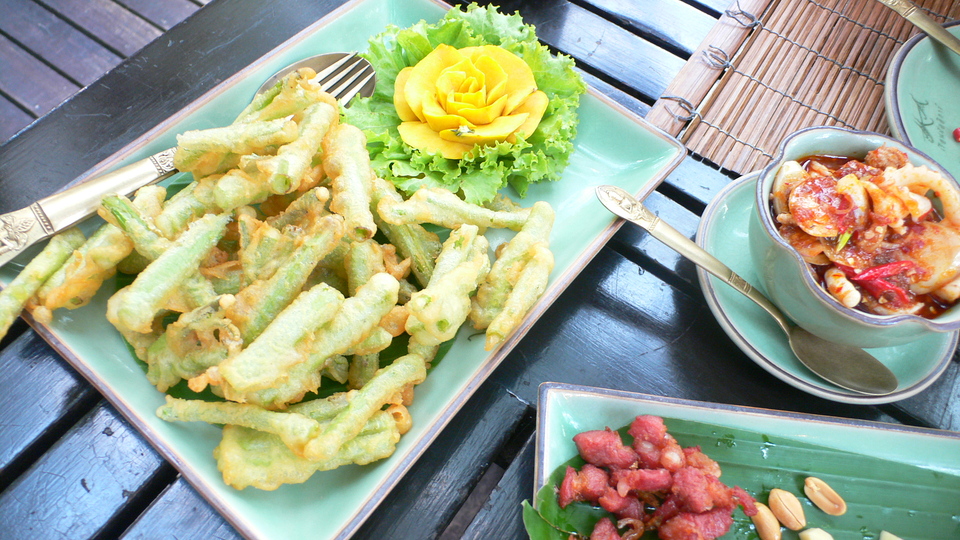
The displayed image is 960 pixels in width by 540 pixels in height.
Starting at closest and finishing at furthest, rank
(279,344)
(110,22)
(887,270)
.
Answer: (279,344) → (887,270) → (110,22)

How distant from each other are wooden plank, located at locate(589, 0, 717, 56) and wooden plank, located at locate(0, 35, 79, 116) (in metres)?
3.01

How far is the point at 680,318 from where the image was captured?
6.00ft

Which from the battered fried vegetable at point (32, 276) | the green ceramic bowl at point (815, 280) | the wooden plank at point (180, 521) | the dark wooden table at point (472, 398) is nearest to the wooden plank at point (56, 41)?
the dark wooden table at point (472, 398)

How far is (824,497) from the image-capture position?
1462 mm

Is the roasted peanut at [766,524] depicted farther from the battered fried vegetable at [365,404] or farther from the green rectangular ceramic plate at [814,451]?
the battered fried vegetable at [365,404]

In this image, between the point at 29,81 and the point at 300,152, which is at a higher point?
the point at 300,152

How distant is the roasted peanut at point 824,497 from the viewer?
57.1 inches

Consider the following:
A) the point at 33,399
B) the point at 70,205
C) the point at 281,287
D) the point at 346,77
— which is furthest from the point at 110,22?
the point at 281,287

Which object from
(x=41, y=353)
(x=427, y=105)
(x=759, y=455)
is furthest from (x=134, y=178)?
(x=759, y=455)

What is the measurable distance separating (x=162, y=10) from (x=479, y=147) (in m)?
2.76

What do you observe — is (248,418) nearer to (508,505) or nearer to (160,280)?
(160,280)

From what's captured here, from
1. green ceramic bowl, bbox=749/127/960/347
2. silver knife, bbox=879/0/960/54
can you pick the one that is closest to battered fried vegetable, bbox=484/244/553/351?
green ceramic bowl, bbox=749/127/960/347

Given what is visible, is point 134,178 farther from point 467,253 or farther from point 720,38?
point 720,38

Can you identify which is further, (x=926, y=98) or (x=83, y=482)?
(x=926, y=98)
